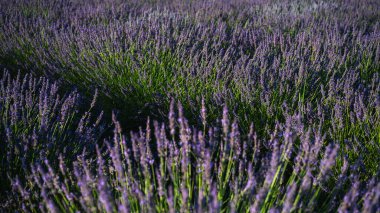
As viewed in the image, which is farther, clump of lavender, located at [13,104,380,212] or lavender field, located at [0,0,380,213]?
lavender field, located at [0,0,380,213]

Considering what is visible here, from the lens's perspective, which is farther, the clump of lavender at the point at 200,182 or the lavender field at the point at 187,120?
the lavender field at the point at 187,120

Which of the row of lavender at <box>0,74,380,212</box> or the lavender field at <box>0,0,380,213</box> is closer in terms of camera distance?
the row of lavender at <box>0,74,380,212</box>

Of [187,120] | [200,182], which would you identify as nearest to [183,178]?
[200,182]

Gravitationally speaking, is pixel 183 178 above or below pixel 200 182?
above

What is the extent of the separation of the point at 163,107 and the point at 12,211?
4.18 ft

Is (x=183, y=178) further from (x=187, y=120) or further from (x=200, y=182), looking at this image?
(x=187, y=120)

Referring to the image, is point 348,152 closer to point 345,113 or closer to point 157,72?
point 345,113

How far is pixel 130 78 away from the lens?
2643 millimetres

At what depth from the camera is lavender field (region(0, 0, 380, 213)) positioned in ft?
4.40

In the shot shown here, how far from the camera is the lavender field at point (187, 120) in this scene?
1.34 meters

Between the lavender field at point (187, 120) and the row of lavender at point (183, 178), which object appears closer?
the row of lavender at point (183, 178)

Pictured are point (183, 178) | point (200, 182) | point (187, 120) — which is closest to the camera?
point (183, 178)

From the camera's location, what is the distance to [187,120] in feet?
4.71

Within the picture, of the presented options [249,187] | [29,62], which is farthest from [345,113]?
[29,62]
